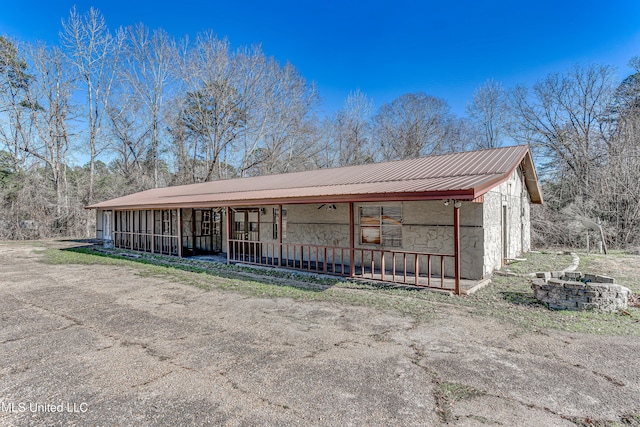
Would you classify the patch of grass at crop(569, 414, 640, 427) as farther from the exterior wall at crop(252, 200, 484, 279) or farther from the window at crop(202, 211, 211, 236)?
the window at crop(202, 211, 211, 236)

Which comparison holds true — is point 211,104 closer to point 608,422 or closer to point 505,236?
point 505,236

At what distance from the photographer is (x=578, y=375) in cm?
363

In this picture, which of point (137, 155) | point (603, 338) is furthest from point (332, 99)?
point (603, 338)

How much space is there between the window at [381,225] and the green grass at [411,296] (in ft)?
5.97

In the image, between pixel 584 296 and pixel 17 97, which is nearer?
pixel 584 296

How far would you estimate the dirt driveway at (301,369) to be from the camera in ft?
9.80

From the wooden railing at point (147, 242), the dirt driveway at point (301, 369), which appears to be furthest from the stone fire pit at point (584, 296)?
the wooden railing at point (147, 242)

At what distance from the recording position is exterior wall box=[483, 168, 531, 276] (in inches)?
342

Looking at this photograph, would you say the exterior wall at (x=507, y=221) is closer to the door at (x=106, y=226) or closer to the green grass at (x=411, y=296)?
the green grass at (x=411, y=296)

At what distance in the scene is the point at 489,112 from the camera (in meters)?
26.0

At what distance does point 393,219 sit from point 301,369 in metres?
6.22

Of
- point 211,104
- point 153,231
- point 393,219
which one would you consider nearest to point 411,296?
point 393,219

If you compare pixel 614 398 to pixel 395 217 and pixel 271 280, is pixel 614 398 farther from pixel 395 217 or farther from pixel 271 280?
pixel 271 280

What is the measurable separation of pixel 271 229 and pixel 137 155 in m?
24.6
